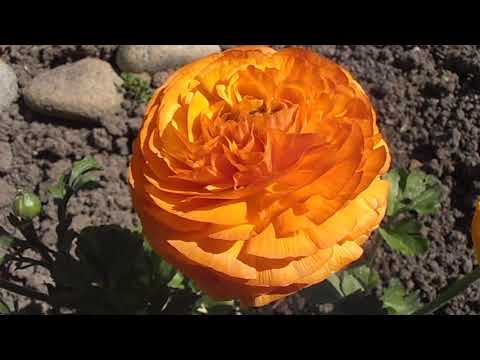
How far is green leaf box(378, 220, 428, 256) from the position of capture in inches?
Answer: 64.5

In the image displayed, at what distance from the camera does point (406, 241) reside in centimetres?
166

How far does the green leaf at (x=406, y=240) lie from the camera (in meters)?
1.64

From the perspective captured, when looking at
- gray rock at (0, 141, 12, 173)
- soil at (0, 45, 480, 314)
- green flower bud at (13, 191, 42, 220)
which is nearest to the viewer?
green flower bud at (13, 191, 42, 220)

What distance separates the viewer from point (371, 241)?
6.73 ft

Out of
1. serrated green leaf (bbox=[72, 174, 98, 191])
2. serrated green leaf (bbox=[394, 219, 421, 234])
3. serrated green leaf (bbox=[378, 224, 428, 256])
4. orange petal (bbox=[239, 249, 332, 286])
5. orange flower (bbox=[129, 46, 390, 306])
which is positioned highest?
orange flower (bbox=[129, 46, 390, 306])

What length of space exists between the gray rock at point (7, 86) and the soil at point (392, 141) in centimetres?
3

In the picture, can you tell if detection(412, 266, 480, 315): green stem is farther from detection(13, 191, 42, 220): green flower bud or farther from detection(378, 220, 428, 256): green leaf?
detection(13, 191, 42, 220): green flower bud

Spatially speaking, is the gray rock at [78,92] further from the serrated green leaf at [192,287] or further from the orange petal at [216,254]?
the orange petal at [216,254]

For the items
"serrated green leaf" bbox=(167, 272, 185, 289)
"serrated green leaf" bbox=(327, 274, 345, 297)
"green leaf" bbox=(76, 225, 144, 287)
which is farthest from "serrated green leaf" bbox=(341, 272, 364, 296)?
"green leaf" bbox=(76, 225, 144, 287)

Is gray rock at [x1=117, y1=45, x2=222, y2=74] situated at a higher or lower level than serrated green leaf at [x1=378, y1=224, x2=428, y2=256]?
higher

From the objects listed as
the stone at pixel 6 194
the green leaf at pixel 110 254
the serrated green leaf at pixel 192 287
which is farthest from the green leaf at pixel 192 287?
the stone at pixel 6 194

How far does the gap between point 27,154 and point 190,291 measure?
103cm

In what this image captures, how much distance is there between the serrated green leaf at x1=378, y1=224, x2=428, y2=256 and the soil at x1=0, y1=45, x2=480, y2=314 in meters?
0.52

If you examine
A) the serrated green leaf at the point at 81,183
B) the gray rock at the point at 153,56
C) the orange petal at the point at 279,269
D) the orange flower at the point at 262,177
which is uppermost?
the orange flower at the point at 262,177
